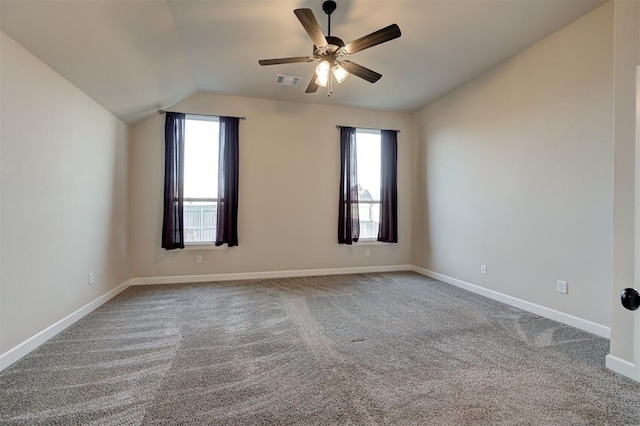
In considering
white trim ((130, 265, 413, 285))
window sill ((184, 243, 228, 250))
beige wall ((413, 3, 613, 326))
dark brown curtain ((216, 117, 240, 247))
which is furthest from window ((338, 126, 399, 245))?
window sill ((184, 243, 228, 250))

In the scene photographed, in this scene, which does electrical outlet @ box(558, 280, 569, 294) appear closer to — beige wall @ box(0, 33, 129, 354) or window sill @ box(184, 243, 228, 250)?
window sill @ box(184, 243, 228, 250)

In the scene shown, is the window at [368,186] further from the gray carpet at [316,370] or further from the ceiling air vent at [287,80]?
the gray carpet at [316,370]

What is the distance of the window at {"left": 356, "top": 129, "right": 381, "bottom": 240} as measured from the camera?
5316 millimetres

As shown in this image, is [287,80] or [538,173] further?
[287,80]

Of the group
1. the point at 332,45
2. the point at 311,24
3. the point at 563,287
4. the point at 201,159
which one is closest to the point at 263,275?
the point at 201,159

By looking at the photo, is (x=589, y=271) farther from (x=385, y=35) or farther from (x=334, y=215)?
(x=334, y=215)

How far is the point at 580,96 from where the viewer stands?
111 inches

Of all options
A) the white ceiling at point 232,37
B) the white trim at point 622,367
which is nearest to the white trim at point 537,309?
the white trim at point 622,367

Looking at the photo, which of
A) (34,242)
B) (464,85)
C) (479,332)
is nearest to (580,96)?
(464,85)

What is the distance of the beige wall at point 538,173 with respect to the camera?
268 cm

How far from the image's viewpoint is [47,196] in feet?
8.23

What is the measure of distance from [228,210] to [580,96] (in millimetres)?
4411

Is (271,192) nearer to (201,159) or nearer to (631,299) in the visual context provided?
(201,159)

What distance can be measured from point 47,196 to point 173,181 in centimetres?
187
